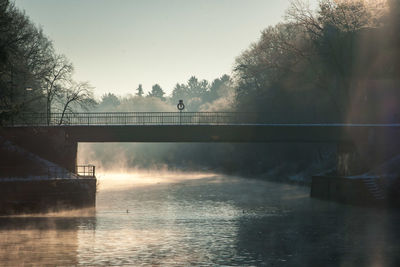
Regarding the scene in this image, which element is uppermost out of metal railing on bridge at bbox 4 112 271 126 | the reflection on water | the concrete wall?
metal railing on bridge at bbox 4 112 271 126

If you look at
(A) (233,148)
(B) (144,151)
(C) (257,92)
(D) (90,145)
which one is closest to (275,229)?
(C) (257,92)

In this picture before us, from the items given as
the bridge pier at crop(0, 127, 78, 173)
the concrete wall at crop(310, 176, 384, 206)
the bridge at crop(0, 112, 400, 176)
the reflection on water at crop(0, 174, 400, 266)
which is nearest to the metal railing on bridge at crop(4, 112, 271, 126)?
the bridge at crop(0, 112, 400, 176)

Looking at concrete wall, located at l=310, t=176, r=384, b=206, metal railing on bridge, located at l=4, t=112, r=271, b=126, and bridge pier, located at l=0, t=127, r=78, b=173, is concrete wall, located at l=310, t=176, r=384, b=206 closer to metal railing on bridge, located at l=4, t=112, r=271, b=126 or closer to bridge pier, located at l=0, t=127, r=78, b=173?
metal railing on bridge, located at l=4, t=112, r=271, b=126

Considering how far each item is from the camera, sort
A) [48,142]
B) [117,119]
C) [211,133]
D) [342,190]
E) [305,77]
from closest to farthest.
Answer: [342,190]
[48,142]
[211,133]
[117,119]
[305,77]

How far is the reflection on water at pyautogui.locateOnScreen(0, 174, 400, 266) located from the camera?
31.0 m

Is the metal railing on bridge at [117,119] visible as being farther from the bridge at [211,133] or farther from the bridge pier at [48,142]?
the bridge pier at [48,142]

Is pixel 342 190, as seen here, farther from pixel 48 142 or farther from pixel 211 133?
pixel 48 142

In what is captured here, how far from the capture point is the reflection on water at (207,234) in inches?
1220

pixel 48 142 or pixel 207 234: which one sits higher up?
pixel 48 142

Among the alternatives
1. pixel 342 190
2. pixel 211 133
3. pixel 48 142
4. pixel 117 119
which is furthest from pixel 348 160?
pixel 48 142

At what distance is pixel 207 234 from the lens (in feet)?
130

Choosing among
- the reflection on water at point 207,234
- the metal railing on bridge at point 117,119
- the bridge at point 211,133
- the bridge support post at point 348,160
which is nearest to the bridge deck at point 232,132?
the bridge at point 211,133

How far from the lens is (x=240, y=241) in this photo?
36750 mm

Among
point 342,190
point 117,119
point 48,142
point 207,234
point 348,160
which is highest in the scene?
point 117,119
